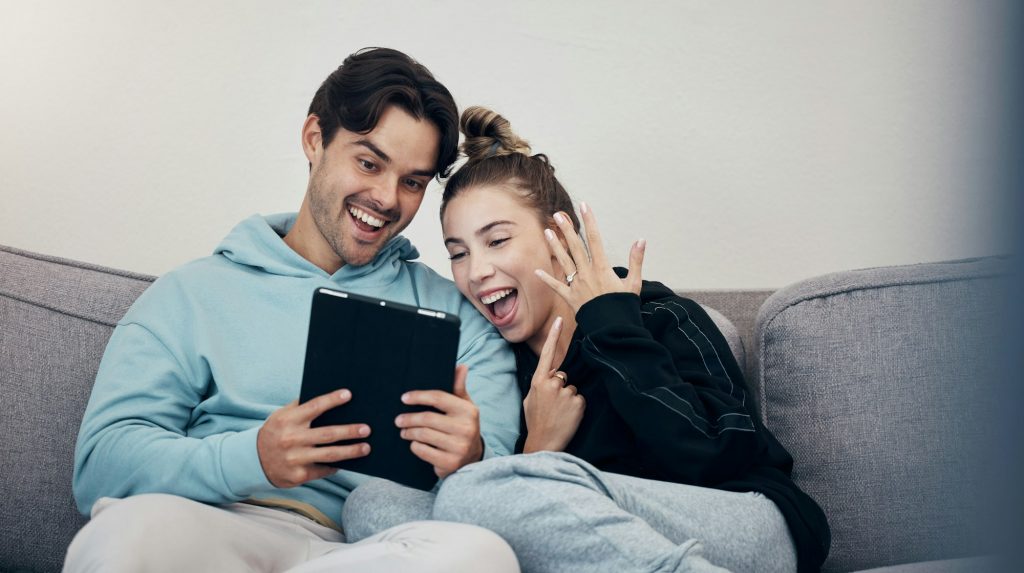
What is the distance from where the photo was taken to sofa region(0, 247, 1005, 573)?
1.32m

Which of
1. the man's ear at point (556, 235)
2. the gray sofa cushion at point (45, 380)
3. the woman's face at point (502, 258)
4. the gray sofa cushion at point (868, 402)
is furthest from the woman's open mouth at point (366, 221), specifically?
the gray sofa cushion at point (868, 402)

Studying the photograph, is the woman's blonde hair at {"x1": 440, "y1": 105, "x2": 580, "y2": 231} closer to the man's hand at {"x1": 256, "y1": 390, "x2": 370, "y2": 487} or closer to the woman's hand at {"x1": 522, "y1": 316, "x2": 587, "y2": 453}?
the woman's hand at {"x1": 522, "y1": 316, "x2": 587, "y2": 453}

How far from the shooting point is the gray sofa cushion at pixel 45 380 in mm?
1320

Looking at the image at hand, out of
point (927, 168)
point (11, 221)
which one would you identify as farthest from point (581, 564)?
point (11, 221)

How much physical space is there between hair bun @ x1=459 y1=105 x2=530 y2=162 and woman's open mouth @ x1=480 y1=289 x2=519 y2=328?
26 cm

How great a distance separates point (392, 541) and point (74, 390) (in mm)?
736

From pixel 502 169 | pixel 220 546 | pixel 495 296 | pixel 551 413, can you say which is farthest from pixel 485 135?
pixel 220 546

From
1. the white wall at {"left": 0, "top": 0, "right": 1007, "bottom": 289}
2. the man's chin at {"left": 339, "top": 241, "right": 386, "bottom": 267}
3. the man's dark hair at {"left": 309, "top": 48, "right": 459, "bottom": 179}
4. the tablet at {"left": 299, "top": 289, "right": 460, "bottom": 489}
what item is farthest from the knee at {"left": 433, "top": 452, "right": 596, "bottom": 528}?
the white wall at {"left": 0, "top": 0, "right": 1007, "bottom": 289}

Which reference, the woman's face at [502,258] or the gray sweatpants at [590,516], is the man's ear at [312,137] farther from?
the gray sweatpants at [590,516]

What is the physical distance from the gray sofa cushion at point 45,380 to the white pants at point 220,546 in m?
0.41

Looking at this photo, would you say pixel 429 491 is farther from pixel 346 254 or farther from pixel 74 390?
pixel 74 390

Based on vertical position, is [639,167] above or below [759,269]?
above

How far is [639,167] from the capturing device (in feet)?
6.45

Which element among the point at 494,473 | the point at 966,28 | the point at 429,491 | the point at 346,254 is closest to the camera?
the point at 966,28
